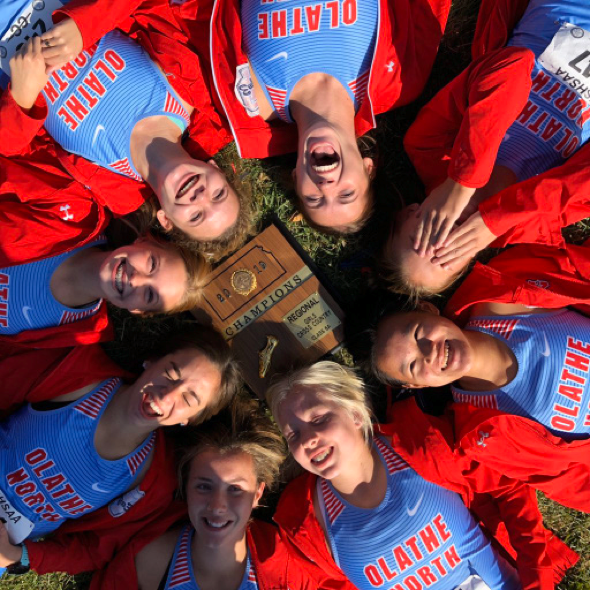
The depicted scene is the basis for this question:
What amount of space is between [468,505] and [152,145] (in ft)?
9.73

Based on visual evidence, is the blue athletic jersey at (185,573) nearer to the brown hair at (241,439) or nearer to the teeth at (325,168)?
the brown hair at (241,439)

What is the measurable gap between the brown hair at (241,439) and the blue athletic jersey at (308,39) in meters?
2.09

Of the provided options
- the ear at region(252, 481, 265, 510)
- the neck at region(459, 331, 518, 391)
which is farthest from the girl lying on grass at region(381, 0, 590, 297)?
the ear at region(252, 481, 265, 510)

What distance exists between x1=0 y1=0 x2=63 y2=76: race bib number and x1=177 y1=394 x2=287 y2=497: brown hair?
2.47m

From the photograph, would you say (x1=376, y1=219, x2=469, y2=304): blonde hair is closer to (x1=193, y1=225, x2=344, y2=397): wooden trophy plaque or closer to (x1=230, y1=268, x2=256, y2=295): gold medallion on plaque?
(x1=193, y1=225, x2=344, y2=397): wooden trophy plaque

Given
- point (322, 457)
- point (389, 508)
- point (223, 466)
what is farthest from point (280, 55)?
point (389, 508)

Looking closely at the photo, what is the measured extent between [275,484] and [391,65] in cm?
282

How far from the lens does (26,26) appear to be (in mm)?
2805

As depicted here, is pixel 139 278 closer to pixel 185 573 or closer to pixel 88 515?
pixel 88 515

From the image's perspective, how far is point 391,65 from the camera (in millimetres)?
2916

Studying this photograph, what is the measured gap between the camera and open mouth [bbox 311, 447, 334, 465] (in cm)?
294

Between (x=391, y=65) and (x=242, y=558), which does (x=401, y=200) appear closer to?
(x=391, y=65)

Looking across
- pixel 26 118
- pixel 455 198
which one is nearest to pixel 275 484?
pixel 455 198

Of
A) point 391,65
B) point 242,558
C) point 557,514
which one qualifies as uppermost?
point 391,65
